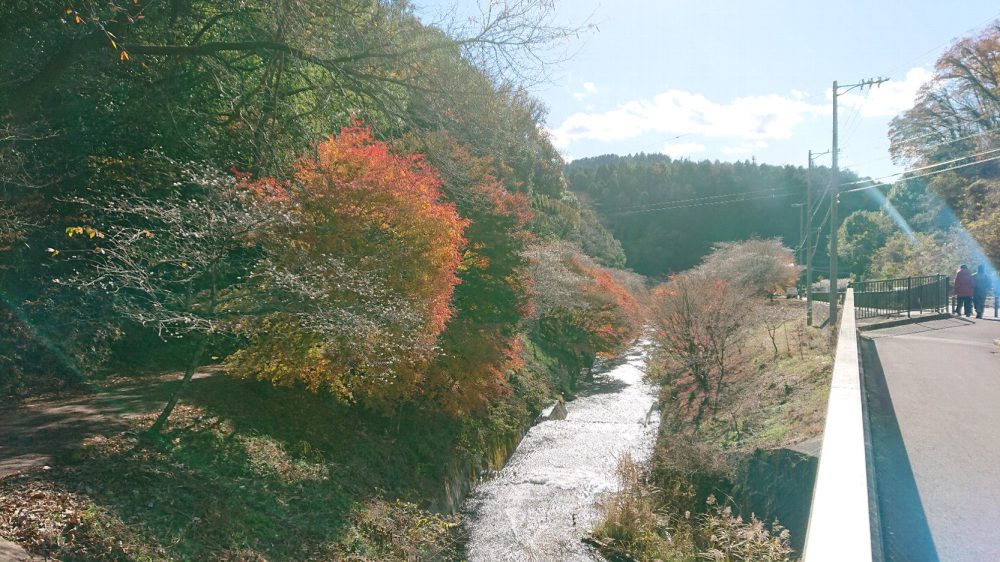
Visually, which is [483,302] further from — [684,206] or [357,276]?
[684,206]

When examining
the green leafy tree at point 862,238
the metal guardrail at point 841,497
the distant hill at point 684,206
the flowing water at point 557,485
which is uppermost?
the distant hill at point 684,206

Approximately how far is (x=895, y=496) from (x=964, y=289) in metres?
18.9

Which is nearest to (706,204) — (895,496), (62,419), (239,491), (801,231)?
(801,231)

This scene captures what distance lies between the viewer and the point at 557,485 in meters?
14.7

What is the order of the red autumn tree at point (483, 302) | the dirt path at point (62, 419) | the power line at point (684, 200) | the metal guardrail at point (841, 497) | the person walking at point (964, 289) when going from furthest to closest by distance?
the power line at point (684, 200), the person walking at point (964, 289), the red autumn tree at point (483, 302), the dirt path at point (62, 419), the metal guardrail at point (841, 497)

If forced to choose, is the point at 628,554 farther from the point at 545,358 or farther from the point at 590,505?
the point at 545,358

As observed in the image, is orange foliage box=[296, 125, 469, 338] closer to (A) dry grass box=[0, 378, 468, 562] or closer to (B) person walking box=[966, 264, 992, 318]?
(A) dry grass box=[0, 378, 468, 562]

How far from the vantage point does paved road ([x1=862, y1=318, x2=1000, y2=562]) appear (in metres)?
4.74

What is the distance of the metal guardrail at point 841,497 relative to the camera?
7.86ft

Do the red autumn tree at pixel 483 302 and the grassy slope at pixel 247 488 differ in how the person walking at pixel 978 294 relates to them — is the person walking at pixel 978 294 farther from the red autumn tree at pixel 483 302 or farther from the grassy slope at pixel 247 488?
the grassy slope at pixel 247 488

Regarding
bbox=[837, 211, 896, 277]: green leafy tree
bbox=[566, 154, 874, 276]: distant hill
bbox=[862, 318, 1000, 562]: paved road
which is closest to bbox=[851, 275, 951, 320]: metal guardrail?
bbox=[862, 318, 1000, 562]: paved road

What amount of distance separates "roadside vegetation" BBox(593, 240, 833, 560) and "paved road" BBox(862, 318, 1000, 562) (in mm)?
1320

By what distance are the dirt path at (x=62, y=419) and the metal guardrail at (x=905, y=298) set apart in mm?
22242

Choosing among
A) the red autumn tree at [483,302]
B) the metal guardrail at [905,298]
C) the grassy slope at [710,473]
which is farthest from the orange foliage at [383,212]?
the metal guardrail at [905,298]
